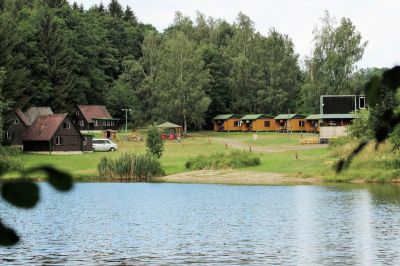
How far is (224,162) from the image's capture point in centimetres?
7094

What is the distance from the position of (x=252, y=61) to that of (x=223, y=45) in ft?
59.9

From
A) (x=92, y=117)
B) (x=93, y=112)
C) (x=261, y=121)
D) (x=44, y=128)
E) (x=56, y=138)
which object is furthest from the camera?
(x=261, y=121)

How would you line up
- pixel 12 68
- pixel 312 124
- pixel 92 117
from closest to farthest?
pixel 12 68 → pixel 92 117 → pixel 312 124

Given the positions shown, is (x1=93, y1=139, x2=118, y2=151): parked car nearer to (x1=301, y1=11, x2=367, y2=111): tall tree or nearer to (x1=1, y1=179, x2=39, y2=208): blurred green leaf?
(x1=301, y1=11, x2=367, y2=111): tall tree

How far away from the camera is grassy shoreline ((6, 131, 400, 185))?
62062mm

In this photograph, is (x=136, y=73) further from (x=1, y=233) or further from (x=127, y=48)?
(x=1, y=233)

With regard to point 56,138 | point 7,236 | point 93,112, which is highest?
point 93,112

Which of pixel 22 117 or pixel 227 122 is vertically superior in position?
pixel 227 122

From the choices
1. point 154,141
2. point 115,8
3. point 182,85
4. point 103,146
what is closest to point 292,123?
point 182,85

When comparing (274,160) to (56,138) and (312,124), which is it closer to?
(56,138)

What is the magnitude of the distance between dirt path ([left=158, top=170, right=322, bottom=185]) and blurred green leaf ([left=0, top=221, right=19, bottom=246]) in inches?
Answer: 2383

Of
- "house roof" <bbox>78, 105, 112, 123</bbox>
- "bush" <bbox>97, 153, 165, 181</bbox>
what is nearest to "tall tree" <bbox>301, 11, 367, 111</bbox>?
"house roof" <bbox>78, 105, 112, 123</bbox>

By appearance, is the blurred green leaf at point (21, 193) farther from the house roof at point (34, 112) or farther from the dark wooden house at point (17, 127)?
the house roof at point (34, 112)

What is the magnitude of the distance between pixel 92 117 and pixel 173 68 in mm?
13110
